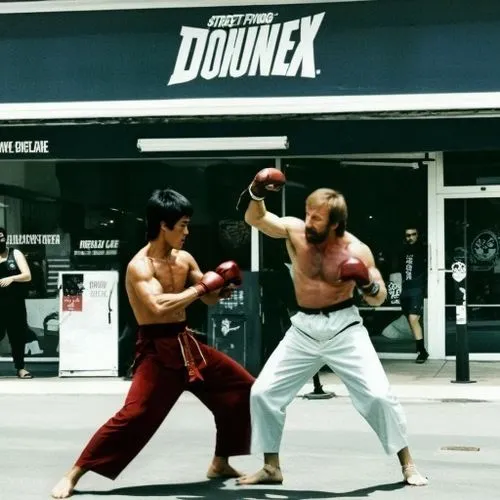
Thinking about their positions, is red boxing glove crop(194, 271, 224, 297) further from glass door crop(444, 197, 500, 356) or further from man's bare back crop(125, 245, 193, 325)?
glass door crop(444, 197, 500, 356)

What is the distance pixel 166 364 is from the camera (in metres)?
7.43

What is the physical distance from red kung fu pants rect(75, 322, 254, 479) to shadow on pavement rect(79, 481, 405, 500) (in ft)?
0.82

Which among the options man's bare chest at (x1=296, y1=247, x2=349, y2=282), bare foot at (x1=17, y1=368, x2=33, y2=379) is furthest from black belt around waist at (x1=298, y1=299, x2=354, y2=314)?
bare foot at (x1=17, y1=368, x2=33, y2=379)

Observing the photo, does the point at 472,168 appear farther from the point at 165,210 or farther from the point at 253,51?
the point at 165,210

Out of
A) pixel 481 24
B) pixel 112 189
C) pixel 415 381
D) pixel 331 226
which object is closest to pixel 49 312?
pixel 112 189

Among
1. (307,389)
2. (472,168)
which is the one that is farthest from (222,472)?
(472,168)

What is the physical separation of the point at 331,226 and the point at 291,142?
7.20 m

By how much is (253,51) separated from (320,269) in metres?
8.20

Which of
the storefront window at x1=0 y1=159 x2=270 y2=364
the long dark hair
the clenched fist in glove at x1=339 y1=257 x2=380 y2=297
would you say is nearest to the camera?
the clenched fist in glove at x1=339 y1=257 x2=380 y2=297

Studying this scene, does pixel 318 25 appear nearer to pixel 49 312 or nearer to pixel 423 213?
pixel 423 213

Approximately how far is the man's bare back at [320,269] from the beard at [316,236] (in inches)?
1.4

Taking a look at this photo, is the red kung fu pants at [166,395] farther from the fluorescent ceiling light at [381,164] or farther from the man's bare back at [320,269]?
the fluorescent ceiling light at [381,164]

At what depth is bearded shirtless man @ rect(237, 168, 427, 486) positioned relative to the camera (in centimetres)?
737

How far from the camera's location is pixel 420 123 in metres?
14.4
